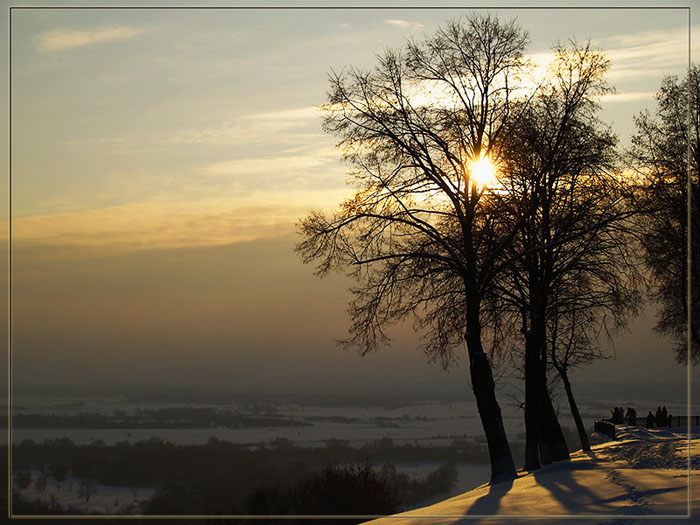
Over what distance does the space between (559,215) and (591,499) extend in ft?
43.1

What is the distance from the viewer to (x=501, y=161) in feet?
74.8

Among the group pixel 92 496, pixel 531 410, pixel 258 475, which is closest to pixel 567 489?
pixel 531 410

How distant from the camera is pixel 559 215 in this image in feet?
83.4

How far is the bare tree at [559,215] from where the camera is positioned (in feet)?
77.5

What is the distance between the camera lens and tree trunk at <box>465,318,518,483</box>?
842 inches

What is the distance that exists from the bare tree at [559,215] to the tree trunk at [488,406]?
280 centimetres

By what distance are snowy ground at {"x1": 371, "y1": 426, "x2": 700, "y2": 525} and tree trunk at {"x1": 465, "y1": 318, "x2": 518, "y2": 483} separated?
123cm

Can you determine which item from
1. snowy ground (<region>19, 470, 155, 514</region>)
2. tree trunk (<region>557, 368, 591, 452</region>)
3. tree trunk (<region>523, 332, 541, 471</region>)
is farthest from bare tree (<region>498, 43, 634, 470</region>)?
Answer: snowy ground (<region>19, 470, 155, 514</region>)

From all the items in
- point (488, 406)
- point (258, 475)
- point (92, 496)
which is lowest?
point (258, 475)

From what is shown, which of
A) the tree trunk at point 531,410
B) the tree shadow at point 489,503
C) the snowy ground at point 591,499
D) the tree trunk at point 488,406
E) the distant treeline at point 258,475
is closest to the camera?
the snowy ground at point 591,499

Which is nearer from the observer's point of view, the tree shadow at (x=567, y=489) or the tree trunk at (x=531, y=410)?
the tree shadow at (x=567, y=489)

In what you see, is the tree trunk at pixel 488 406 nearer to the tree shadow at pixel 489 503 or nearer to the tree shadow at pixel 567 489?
the tree shadow at pixel 567 489

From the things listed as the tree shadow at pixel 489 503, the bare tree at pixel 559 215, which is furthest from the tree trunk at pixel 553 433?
the tree shadow at pixel 489 503

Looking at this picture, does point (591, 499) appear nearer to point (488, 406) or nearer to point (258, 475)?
point (488, 406)
